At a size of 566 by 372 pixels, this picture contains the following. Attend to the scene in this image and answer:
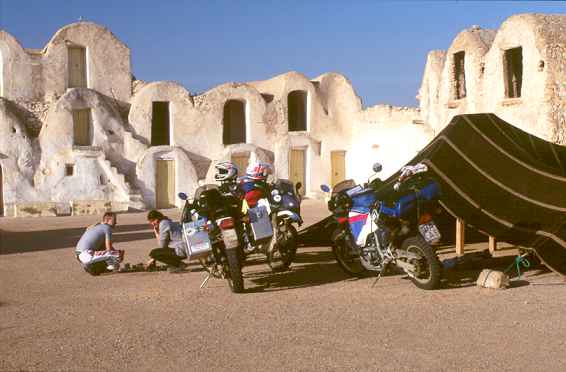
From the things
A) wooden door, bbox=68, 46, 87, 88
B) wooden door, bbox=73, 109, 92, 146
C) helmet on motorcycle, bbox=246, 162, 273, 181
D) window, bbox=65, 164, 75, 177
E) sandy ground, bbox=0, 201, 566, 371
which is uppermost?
wooden door, bbox=68, 46, 87, 88

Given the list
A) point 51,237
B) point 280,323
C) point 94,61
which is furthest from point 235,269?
point 94,61

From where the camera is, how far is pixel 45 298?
820 centimetres

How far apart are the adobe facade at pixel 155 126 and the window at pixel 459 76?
0.16ft

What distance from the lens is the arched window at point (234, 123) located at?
29866 millimetres

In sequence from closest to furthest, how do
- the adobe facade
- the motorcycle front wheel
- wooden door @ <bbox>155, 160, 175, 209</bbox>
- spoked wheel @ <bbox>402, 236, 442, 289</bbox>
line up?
1. spoked wheel @ <bbox>402, 236, 442, 289</bbox>
2. the motorcycle front wheel
3. the adobe facade
4. wooden door @ <bbox>155, 160, 175, 209</bbox>

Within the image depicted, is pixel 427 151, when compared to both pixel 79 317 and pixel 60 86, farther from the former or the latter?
pixel 60 86

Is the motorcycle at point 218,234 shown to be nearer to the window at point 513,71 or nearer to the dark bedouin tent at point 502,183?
the dark bedouin tent at point 502,183

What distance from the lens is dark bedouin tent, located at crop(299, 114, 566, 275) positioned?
8.39 meters

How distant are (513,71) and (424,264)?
44.4ft

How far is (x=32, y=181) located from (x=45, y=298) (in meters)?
17.7

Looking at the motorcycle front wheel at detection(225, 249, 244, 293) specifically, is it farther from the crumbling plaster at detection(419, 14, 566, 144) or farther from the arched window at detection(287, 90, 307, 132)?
the arched window at detection(287, 90, 307, 132)

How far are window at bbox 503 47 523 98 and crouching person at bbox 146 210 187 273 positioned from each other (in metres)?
12.5

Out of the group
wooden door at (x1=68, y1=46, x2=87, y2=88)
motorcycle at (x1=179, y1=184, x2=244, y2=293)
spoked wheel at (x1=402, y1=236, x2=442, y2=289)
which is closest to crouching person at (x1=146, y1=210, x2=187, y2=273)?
motorcycle at (x1=179, y1=184, x2=244, y2=293)

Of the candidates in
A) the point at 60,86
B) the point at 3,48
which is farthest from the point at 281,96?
the point at 3,48
